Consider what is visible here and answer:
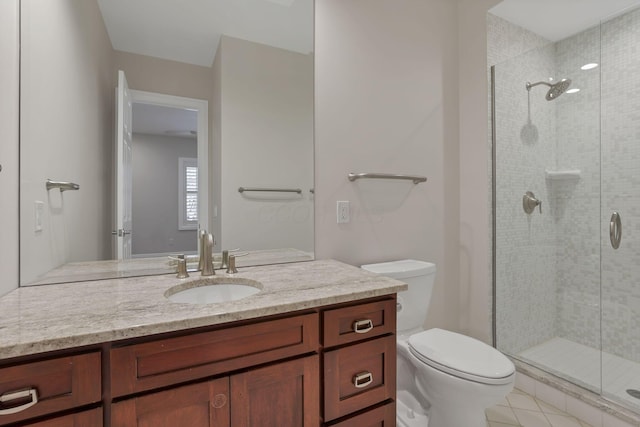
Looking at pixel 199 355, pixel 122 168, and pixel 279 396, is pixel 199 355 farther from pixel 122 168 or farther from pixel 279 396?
pixel 122 168

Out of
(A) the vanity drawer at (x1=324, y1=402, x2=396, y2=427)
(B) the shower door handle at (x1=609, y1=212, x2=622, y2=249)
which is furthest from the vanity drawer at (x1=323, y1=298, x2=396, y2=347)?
(B) the shower door handle at (x1=609, y1=212, x2=622, y2=249)

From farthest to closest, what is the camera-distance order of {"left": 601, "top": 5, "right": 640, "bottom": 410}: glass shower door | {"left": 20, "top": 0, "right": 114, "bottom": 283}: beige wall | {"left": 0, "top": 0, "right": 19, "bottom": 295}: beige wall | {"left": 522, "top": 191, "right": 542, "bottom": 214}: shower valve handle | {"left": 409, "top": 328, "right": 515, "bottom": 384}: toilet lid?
1. {"left": 522, "top": 191, "right": 542, "bottom": 214}: shower valve handle
2. {"left": 601, "top": 5, "right": 640, "bottom": 410}: glass shower door
3. {"left": 409, "top": 328, "right": 515, "bottom": 384}: toilet lid
4. {"left": 20, "top": 0, "right": 114, "bottom": 283}: beige wall
5. {"left": 0, "top": 0, "right": 19, "bottom": 295}: beige wall

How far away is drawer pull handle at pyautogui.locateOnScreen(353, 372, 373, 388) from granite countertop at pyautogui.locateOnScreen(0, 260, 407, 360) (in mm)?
270

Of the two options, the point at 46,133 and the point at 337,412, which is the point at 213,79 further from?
the point at 337,412

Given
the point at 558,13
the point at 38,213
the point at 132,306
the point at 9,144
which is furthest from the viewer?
the point at 558,13

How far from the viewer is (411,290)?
5.28ft

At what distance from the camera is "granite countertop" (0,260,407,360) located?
2.24ft

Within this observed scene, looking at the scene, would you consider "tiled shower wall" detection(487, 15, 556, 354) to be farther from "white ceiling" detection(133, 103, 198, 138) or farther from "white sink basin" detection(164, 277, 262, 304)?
"white ceiling" detection(133, 103, 198, 138)

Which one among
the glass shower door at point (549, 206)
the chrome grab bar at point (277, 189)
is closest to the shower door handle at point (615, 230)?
the glass shower door at point (549, 206)

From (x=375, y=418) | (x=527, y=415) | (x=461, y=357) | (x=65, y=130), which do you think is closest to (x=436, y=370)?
(x=461, y=357)

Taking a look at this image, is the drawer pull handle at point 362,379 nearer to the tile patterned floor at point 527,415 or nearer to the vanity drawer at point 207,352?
the vanity drawer at point 207,352

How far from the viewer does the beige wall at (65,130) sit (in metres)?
1.07

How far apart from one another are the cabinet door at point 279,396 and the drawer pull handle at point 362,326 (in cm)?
17

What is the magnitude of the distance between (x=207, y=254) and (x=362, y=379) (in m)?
0.75
